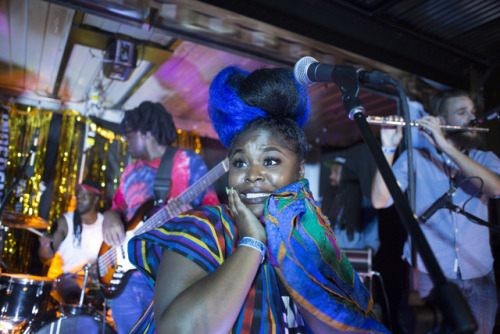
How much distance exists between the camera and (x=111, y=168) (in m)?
7.18

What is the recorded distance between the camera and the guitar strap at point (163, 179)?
3.62 m

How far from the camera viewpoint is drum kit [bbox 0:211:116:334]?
340cm

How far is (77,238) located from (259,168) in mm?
5029

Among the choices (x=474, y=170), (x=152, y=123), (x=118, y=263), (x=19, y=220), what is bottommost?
(x=118, y=263)

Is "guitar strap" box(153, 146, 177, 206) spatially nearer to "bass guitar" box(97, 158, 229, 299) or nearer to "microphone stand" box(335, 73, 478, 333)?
"bass guitar" box(97, 158, 229, 299)

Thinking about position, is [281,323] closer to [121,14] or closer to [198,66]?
[121,14]

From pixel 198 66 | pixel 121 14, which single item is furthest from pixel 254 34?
pixel 198 66

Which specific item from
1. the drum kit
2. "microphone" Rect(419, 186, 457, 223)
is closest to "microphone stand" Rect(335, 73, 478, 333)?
"microphone" Rect(419, 186, 457, 223)

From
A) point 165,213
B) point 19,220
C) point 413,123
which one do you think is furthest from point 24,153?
point 413,123

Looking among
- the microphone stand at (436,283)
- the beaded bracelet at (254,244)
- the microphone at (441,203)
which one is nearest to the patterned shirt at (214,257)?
the beaded bracelet at (254,244)

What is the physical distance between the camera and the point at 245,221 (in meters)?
1.28

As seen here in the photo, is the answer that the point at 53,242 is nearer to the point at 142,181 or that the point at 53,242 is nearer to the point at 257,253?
the point at 142,181

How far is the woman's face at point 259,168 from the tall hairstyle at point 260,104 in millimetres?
46

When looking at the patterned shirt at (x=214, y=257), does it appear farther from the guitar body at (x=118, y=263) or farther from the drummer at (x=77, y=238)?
the drummer at (x=77, y=238)
